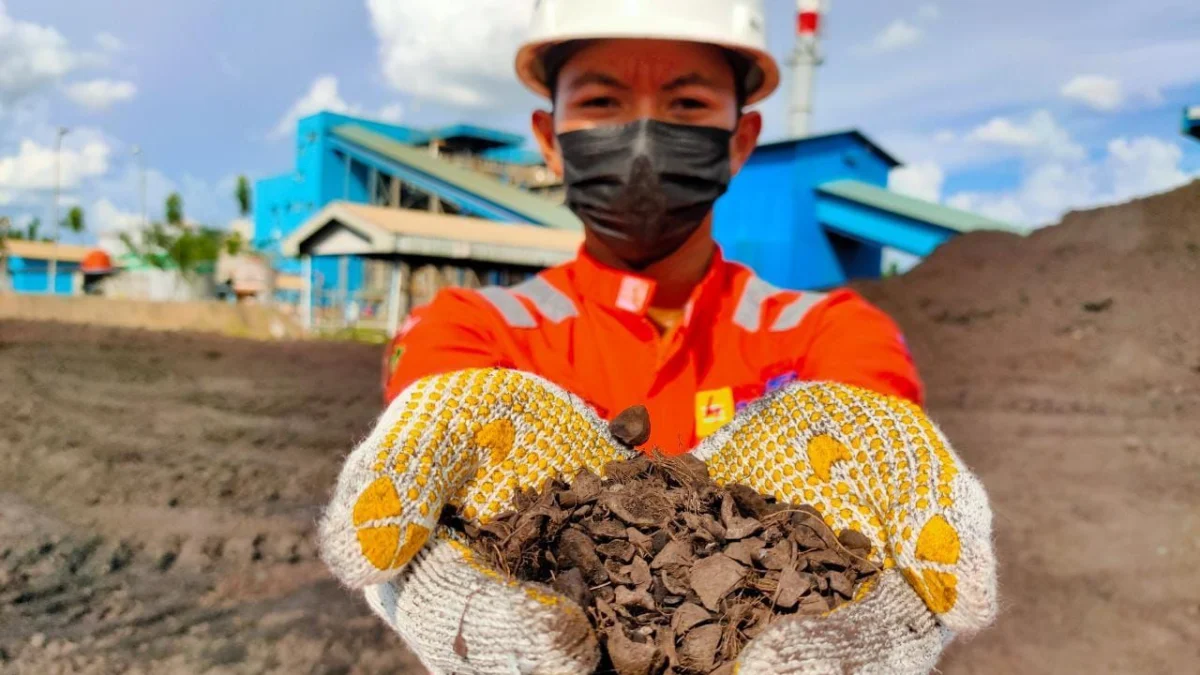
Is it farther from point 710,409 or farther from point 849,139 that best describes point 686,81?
point 849,139

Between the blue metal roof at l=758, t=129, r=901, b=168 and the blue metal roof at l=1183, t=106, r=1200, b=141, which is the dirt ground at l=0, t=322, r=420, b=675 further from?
the blue metal roof at l=758, t=129, r=901, b=168

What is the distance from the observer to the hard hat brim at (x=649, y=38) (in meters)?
1.95

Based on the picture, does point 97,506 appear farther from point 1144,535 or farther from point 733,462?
point 1144,535

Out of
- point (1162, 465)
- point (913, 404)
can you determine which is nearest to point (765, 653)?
point (913, 404)

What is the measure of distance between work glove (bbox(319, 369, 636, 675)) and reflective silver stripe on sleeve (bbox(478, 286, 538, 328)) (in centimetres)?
28

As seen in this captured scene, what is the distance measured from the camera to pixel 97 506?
6.30 metres

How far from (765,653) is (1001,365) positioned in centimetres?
789

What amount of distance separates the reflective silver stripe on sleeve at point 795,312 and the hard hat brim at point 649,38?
0.59 meters

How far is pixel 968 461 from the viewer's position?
684 cm

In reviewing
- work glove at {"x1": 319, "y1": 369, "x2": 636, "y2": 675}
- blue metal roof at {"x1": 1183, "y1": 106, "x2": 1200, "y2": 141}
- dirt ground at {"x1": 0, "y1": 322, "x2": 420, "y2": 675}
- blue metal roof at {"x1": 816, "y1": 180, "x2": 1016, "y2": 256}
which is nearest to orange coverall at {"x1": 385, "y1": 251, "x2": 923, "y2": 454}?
work glove at {"x1": 319, "y1": 369, "x2": 636, "y2": 675}

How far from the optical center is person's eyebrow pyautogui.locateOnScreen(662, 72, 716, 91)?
2004 millimetres

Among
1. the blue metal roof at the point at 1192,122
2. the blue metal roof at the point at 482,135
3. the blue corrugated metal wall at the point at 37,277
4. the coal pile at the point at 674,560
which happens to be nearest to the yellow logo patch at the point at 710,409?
the coal pile at the point at 674,560

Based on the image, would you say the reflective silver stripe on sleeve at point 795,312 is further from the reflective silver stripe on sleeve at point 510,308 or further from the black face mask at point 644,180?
the reflective silver stripe on sleeve at point 510,308

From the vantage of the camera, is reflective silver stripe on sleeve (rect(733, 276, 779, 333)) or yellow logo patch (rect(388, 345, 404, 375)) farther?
reflective silver stripe on sleeve (rect(733, 276, 779, 333))
